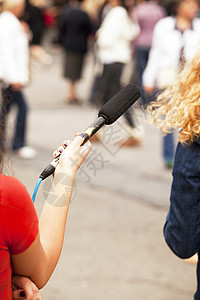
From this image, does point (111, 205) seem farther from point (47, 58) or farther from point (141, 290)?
point (47, 58)

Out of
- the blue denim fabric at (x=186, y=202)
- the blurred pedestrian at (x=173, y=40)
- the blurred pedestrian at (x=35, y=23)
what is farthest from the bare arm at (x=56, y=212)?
the blurred pedestrian at (x=35, y=23)

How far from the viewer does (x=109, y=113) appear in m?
1.88

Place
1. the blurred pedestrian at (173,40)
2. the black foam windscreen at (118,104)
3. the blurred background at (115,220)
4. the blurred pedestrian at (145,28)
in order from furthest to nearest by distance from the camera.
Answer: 1. the blurred pedestrian at (145,28)
2. the blurred pedestrian at (173,40)
3. the blurred background at (115,220)
4. the black foam windscreen at (118,104)

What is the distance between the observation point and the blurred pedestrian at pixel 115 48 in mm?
7680

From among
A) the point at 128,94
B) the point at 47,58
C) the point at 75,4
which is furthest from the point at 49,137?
the point at 47,58

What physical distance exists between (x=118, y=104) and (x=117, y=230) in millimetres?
3078

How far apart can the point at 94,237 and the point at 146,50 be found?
5846 millimetres

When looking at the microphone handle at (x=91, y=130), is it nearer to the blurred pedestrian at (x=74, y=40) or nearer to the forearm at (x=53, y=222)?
the forearm at (x=53, y=222)

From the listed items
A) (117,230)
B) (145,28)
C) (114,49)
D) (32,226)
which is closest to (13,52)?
(114,49)

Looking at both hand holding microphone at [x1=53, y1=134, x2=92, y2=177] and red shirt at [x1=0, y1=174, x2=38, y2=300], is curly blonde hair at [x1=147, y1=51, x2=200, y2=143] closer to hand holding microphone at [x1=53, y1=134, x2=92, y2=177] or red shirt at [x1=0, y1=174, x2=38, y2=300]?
hand holding microphone at [x1=53, y1=134, x2=92, y2=177]

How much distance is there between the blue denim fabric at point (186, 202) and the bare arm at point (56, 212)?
35 centimetres

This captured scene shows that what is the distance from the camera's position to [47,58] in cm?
1571

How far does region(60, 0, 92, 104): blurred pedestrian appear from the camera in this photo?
10.5 metres

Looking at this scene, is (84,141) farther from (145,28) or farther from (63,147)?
(145,28)
